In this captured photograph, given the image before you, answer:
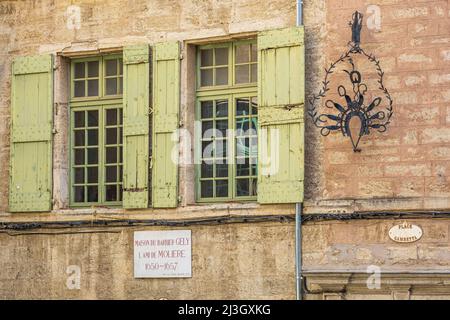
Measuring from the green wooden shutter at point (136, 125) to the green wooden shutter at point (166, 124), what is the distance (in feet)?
0.36

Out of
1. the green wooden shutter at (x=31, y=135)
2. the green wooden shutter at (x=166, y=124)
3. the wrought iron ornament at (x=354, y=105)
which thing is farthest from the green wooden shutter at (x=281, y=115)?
the green wooden shutter at (x=31, y=135)

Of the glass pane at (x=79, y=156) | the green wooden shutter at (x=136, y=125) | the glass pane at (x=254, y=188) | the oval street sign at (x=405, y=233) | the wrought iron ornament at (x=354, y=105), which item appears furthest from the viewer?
the glass pane at (x=79, y=156)

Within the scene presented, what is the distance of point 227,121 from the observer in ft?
40.3

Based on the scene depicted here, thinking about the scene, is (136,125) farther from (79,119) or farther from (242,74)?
(242,74)

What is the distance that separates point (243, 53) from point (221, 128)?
29.9 inches

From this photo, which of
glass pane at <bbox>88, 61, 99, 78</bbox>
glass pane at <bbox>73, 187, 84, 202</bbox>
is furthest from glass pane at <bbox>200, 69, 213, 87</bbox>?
glass pane at <bbox>73, 187, 84, 202</bbox>

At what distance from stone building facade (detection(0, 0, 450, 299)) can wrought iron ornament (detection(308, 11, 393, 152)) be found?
0.07 meters

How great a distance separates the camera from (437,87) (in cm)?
1121

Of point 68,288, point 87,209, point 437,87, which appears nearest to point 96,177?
point 87,209

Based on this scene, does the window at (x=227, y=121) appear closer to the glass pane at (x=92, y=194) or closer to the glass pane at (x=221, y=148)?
the glass pane at (x=221, y=148)

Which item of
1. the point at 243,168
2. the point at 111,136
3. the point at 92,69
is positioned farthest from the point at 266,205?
the point at 92,69

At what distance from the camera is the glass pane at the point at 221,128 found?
1230 centimetres

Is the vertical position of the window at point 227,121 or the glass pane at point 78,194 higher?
the window at point 227,121

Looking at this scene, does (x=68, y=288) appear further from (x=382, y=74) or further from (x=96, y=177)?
(x=382, y=74)
